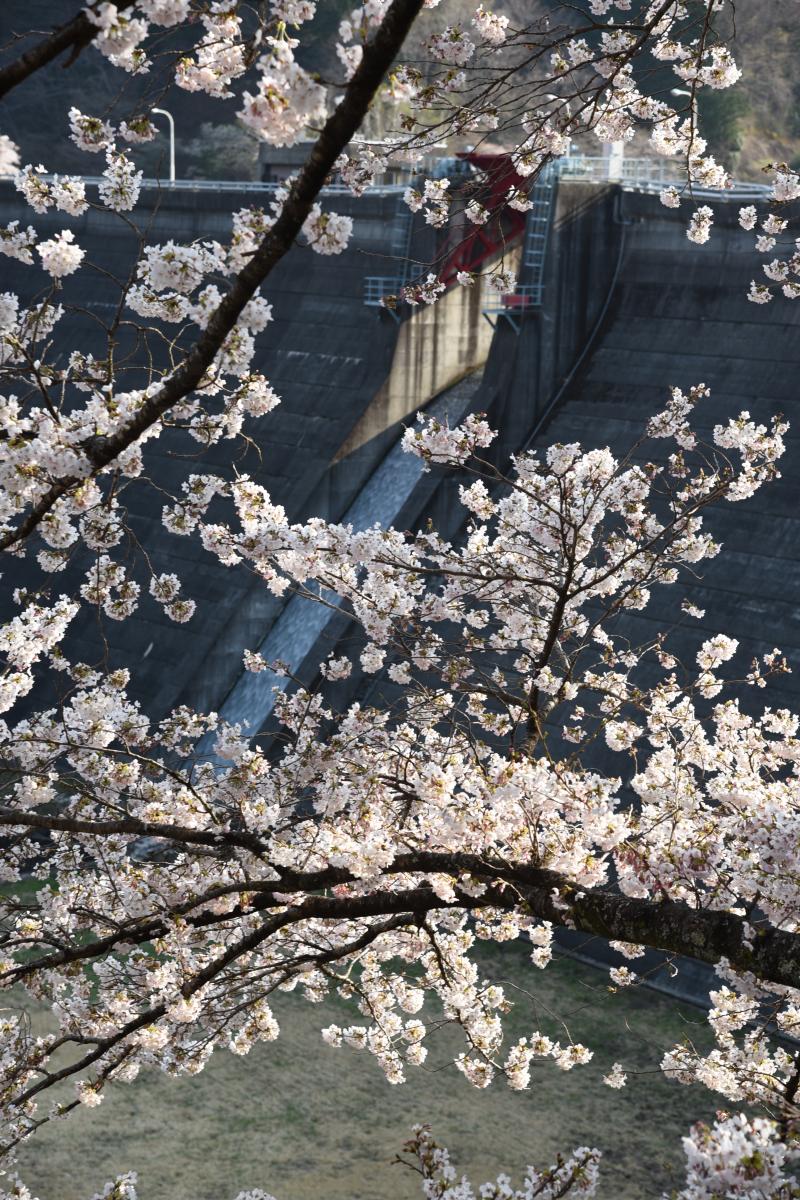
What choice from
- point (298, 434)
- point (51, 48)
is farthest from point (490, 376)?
point (51, 48)

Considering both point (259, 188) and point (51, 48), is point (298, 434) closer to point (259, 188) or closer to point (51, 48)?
point (259, 188)

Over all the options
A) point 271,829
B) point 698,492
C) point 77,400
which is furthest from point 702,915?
point 77,400

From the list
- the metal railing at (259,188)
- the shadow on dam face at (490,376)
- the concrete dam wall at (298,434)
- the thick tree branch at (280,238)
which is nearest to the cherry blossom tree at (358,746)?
the thick tree branch at (280,238)

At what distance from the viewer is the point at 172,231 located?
29.1 metres

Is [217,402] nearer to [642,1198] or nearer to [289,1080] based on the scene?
[289,1080]

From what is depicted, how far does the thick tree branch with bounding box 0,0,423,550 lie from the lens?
170 inches

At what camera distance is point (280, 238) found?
472cm

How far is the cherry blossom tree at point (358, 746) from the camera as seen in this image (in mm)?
5086

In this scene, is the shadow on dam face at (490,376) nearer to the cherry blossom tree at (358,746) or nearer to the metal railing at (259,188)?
the metal railing at (259,188)

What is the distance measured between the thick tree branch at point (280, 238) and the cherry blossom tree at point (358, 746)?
0.04ft

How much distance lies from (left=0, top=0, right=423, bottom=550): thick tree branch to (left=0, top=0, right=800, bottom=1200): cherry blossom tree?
0.04ft

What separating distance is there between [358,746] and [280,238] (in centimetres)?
372

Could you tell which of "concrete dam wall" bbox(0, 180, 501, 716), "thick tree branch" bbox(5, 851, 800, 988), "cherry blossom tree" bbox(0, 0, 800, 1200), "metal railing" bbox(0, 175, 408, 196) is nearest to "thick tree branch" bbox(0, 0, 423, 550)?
"cherry blossom tree" bbox(0, 0, 800, 1200)

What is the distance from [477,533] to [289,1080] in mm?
7426
